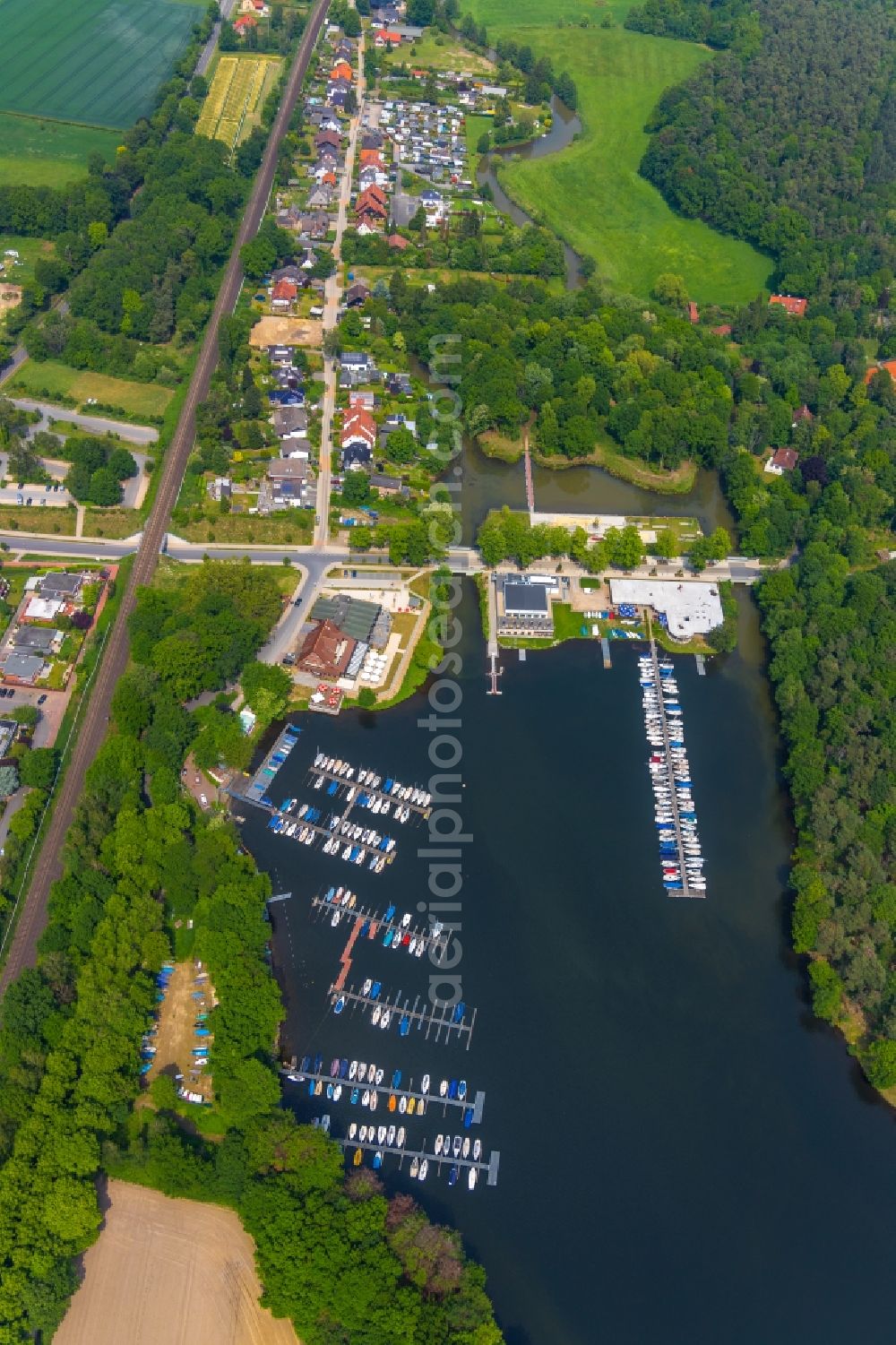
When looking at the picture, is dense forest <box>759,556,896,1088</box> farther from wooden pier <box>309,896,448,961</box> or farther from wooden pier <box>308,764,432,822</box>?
wooden pier <box>308,764,432,822</box>

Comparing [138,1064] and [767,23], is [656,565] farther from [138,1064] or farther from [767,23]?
[767,23]

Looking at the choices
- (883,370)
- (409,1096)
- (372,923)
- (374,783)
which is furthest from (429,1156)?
(883,370)

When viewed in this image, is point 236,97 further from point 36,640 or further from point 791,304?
point 36,640

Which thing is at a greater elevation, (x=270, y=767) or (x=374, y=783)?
(x=270, y=767)

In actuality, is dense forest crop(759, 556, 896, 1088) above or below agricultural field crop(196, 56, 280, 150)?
below

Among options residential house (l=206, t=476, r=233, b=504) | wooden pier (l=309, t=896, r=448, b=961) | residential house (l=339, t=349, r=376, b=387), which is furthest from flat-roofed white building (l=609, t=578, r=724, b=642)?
residential house (l=339, t=349, r=376, b=387)

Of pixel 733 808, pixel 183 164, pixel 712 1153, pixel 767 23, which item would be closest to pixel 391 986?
pixel 712 1153

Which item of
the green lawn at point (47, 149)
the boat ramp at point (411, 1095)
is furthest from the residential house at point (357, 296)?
the boat ramp at point (411, 1095)
